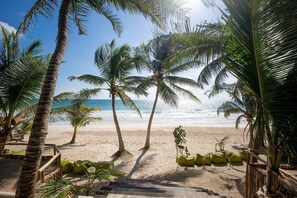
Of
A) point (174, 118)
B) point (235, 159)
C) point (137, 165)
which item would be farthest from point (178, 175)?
point (174, 118)

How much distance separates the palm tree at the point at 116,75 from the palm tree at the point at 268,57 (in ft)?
31.6

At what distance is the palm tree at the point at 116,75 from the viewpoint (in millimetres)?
11891

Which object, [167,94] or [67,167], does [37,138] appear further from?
[167,94]

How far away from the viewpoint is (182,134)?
1031 cm

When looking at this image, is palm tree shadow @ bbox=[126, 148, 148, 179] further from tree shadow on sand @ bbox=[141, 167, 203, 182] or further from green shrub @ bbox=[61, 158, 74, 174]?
green shrub @ bbox=[61, 158, 74, 174]

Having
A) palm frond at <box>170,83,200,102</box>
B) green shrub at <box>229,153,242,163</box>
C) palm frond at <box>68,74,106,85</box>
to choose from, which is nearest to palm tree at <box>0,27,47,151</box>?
palm frond at <box>68,74,106,85</box>

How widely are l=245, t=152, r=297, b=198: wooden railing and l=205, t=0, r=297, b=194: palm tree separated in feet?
2.25

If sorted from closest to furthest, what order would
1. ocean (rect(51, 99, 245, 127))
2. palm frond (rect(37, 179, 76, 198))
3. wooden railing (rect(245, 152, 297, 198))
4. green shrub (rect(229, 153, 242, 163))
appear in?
1. wooden railing (rect(245, 152, 297, 198))
2. palm frond (rect(37, 179, 76, 198))
3. green shrub (rect(229, 153, 242, 163))
4. ocean (rect(51, 99, 245, 127))

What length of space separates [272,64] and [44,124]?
3349mm

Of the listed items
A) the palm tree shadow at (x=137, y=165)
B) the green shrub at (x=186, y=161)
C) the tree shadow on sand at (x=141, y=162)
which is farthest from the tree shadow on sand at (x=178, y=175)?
the tree shadow on sand at (x=141, y=162)

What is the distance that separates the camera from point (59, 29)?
388 centimetres

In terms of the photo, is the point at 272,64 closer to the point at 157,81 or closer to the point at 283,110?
the point at 283,110

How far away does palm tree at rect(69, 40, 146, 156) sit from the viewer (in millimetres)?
11891

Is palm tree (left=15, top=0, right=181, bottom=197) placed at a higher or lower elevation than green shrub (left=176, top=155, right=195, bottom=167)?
higher
